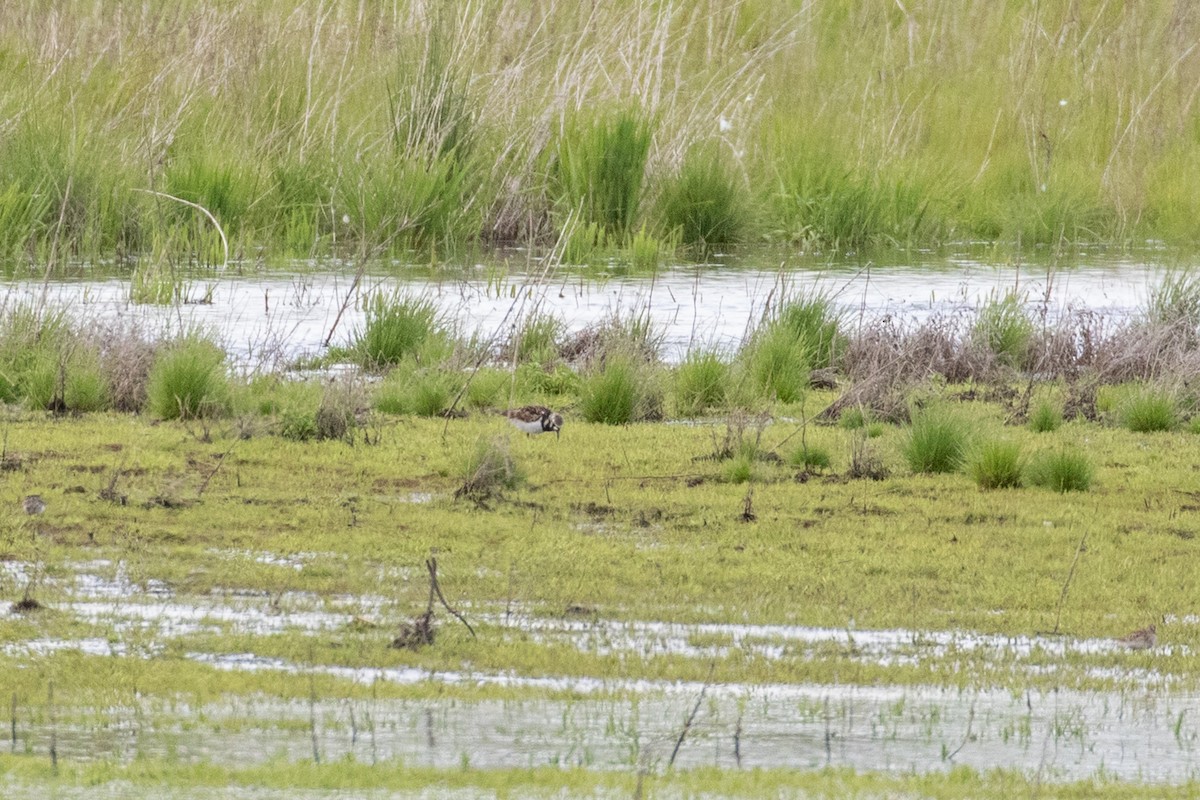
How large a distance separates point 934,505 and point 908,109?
15.7m

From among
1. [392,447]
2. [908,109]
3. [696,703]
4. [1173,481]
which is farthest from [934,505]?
[908,109]

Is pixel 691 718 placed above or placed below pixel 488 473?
below

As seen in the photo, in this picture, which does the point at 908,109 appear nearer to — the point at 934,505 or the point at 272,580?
the point at 934,505

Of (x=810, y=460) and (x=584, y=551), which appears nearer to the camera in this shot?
(x=584, y=551)

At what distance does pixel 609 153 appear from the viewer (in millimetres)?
16031

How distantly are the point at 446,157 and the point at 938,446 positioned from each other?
7848 millimetres

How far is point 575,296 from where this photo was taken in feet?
43.9

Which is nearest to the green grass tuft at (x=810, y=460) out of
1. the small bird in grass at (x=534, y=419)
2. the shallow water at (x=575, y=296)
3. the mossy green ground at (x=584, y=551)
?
the mossy green ground at (x=584, y=551)

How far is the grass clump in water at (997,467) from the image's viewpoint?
8203 millimetres

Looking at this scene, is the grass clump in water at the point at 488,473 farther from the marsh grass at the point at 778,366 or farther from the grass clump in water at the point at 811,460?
the marsh grass at the point at 778,366

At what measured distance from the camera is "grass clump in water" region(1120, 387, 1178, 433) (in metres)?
9.79

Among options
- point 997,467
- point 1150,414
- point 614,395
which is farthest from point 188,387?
point 1150,414

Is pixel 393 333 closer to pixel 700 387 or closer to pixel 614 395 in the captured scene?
pixel 614 395

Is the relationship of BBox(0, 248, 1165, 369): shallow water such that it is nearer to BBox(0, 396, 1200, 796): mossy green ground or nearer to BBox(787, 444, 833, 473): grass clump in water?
BBox(0, 396, 1200, 796): mossy green ground
